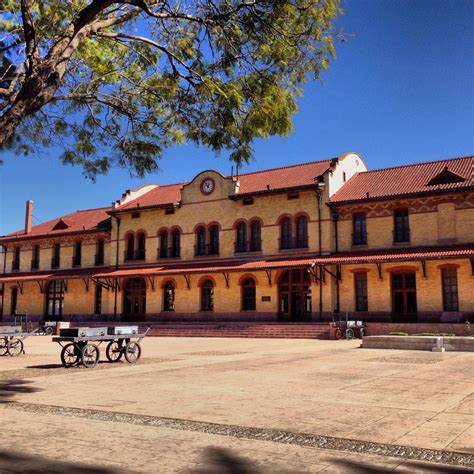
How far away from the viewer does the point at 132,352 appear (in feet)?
47.7

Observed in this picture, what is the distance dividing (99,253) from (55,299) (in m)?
4.81

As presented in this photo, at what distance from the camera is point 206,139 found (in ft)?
30.2

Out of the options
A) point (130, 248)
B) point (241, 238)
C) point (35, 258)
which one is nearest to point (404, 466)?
point (241, 238)

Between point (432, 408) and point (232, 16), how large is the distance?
21.2 ft

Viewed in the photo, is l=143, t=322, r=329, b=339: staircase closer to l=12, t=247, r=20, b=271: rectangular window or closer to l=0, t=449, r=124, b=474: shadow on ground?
l=12, t=247, r=20, b=271: rectangular window

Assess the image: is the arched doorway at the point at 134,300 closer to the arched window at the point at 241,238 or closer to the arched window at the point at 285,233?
the arched window at the point at 241,238

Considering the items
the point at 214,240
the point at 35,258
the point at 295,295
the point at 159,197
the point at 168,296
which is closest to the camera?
the point at 295,295

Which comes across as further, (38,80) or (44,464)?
(38,80)

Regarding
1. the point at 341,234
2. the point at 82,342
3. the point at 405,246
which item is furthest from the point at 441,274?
the point at 82,342

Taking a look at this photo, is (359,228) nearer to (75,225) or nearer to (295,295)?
(295,295)

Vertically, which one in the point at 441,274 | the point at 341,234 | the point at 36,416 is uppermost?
the point at 341,234

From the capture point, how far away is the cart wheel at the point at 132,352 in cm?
1423

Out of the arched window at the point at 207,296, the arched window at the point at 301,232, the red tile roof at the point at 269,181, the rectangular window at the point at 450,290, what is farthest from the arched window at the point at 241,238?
the rectangular window at the point at 450,290

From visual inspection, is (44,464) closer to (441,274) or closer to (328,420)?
(328,420)
